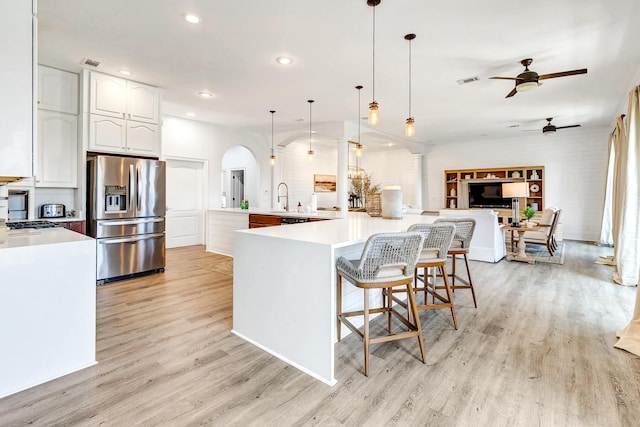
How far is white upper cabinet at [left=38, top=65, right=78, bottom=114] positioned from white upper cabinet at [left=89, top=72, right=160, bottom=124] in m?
0.36

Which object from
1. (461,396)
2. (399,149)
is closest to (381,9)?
(461,396)

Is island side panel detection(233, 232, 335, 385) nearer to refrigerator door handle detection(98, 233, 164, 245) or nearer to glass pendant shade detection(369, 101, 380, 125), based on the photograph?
glass pendant shade detection(369, 101, 380, 125)

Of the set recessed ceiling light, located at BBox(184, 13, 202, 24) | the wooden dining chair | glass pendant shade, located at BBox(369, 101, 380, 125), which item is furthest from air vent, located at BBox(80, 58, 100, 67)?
the wooden dining chair

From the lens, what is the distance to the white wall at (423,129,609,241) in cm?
740

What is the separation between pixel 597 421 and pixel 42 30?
522 centimetres

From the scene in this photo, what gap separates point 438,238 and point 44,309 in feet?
9.05

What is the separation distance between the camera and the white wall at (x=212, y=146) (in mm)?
6398

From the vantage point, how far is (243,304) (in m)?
2.51

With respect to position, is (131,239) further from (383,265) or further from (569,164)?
(569,164)

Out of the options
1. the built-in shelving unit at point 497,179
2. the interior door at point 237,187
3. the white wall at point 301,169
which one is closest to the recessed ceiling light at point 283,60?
the white wall at point 301,169

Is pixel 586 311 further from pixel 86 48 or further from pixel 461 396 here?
pixel 86 48

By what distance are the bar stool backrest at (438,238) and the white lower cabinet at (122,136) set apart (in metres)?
3.93

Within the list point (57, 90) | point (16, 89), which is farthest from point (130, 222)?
point (16, 89)

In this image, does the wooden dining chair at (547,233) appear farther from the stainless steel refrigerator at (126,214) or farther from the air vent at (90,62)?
the air vent at (90,62)
